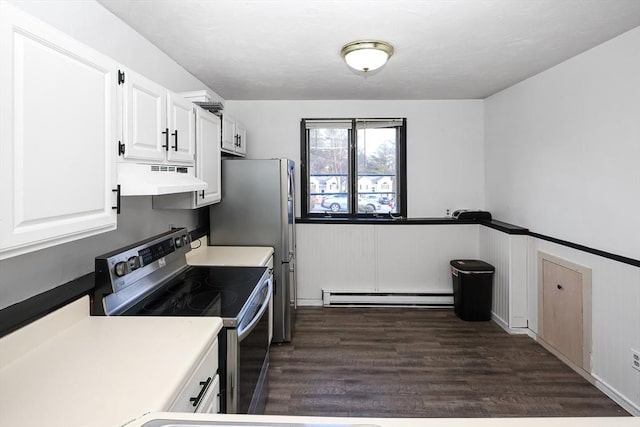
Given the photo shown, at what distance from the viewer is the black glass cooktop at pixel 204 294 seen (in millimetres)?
1761

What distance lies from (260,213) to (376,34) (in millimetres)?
1687

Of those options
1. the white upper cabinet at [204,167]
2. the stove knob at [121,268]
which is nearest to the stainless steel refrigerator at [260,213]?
the white upper cabinet at [204,167]

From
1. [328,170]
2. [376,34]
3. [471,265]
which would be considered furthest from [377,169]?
[376,34]

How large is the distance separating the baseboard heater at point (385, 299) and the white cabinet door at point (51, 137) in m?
3.12

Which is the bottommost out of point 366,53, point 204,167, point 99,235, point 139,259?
point 139,259

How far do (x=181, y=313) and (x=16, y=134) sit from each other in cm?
101

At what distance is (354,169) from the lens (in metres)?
4.37

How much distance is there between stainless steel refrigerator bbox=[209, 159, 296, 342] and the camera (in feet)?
10.5

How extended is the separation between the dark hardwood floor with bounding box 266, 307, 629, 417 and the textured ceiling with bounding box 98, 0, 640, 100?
7.76 ft

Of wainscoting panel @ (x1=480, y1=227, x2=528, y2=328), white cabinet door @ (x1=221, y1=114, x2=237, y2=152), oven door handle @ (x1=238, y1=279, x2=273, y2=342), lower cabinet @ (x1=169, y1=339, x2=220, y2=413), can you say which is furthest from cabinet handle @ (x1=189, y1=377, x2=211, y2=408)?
wainscoting panel @ (x1=480, y1=227, x2=528, y2=328)

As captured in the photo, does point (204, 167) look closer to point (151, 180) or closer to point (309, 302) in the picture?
point (151, 180)

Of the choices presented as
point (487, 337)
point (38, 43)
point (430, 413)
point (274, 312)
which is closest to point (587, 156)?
point (487, 337)

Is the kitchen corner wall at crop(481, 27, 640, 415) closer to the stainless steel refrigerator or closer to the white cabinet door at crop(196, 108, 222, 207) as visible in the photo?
the stainless steel refrigerator

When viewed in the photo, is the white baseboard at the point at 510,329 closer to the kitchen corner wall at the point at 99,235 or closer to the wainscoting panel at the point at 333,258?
the wainscoting panel at the point at 333,258
